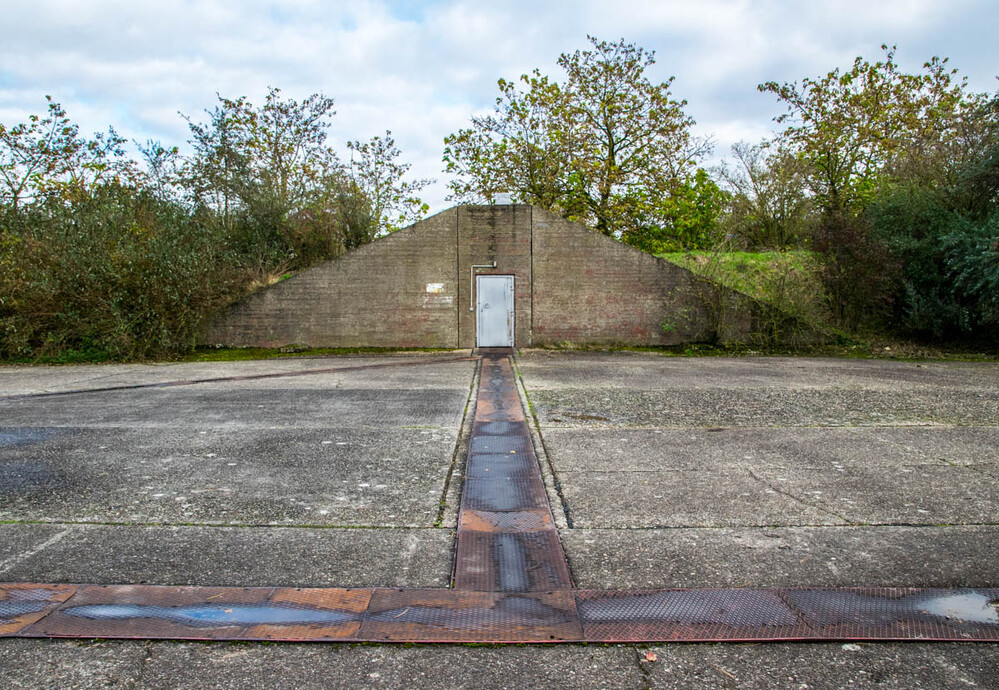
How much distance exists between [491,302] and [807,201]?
14264mm

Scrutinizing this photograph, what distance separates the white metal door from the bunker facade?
0.03m

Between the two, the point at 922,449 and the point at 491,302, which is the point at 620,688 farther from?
the point at 491,302

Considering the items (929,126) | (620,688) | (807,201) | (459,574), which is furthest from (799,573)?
(929,126)

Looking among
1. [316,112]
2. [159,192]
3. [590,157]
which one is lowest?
[159,192]

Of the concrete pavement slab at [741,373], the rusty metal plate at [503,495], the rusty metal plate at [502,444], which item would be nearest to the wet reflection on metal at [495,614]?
the rusty metal plate at [503,495]

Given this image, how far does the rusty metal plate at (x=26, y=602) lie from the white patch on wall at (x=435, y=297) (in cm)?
1383

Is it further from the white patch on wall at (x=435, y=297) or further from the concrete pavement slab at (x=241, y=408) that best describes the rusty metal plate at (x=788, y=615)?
the white patch on wall at (x=435, y=297)

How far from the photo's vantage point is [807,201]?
23469 mm

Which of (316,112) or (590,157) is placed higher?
(316,112)

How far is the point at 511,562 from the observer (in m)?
2.96

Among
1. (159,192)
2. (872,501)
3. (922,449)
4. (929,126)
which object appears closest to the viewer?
(872,501)

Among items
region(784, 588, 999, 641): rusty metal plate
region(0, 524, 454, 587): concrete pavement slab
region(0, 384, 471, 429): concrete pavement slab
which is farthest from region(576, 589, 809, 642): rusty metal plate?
region(0, 384, 471, 429): concrete pavement slab

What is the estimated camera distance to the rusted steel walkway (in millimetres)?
2307

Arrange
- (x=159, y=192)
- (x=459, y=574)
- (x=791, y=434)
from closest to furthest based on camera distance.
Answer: (x=459, y=574), (x=791, y=434), (x=159, y=192)
